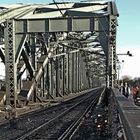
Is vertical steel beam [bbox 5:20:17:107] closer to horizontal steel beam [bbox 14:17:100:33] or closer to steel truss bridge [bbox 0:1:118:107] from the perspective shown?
steel truss bridge [bbox 0:1:118:107]

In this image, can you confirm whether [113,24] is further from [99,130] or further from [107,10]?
[99,130]

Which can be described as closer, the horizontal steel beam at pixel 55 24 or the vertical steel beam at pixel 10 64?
the vertical steel beam at pixel 10 64

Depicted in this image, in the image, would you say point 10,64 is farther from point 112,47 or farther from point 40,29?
point 112,47

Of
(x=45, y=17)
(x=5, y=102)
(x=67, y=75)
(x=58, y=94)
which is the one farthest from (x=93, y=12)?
(x=67, y=75)

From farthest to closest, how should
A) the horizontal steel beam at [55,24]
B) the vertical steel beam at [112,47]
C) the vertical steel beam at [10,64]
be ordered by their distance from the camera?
the horizontal steel beam at [55,24] < the vertical steel beam at [10,64] < the vertical steel beam at [112,47]

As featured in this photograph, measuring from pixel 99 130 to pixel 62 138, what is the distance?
1883mm

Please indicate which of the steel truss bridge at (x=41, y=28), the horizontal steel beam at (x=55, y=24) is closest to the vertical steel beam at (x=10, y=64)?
the steel truss bridge at (x=41, y=28)

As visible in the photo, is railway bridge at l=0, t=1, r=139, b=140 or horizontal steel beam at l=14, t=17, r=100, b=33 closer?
railway bridge at l=0, t=1, r=139, b=140

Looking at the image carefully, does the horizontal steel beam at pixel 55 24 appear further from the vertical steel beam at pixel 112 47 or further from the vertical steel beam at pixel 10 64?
the vertical steel beam at pixel 112 47

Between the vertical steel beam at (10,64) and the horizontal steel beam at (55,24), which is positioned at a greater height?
the horizontal steel beam at (55,24)

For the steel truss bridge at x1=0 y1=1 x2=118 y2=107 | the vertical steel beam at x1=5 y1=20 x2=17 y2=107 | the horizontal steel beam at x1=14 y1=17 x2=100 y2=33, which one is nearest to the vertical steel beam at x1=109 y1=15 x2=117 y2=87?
the steel truss bridge at x1=0 y1=1 x2=118 y2=107

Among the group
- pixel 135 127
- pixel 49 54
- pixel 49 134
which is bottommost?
pixel 49 134

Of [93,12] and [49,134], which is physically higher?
[93,12]

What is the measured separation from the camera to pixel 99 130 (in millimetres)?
20125
